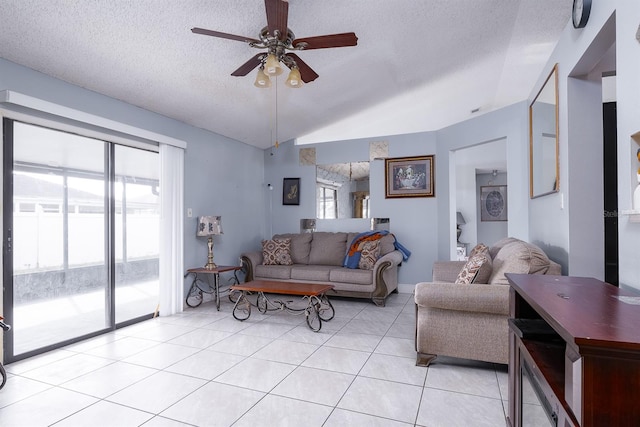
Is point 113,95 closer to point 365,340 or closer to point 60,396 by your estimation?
point 60,396

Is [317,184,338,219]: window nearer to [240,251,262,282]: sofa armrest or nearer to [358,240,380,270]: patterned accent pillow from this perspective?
[358,240,380,270]: patterned accent pillow

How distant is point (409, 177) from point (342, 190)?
3.58ft

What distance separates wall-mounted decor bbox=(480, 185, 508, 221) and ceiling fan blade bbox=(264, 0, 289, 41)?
702 centimetres

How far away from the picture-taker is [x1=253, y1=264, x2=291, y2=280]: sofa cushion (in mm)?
4777

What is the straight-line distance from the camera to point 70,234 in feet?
10.5

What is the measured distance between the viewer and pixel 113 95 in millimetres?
3326

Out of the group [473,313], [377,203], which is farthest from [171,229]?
[473,313]

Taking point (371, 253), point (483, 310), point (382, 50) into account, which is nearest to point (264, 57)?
point (382, 50)

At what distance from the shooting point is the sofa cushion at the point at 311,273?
459cm

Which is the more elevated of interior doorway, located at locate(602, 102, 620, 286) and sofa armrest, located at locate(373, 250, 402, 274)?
interior doorway, located at locate(602, 102, 620, 286)

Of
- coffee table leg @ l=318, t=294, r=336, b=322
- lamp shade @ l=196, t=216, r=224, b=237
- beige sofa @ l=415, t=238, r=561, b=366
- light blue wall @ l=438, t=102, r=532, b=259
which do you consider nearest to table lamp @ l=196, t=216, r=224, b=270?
lamp shade @ l=196, t=216, r=224, b=237

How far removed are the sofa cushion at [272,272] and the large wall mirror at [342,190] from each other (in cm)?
122

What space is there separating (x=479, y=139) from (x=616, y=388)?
4161mm

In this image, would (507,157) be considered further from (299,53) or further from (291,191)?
(291,191)
